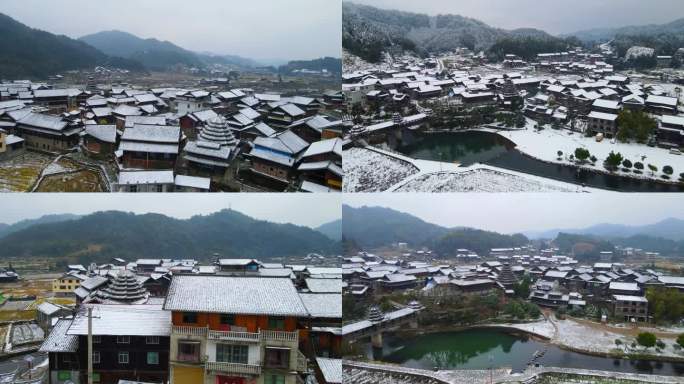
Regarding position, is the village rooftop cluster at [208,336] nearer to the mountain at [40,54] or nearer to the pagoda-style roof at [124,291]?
the pagoda-style roof at [124,291]

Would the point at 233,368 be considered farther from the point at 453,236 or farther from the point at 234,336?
the point at 453,236

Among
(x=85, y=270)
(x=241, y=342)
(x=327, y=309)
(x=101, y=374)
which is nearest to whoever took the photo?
(x=241, y=342)

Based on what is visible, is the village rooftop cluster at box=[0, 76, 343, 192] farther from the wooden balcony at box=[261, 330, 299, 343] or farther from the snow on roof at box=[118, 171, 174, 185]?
the wooden balcony at box=[261, 330, 299, 343]

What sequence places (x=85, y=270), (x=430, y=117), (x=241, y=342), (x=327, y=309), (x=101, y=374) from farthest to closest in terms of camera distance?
(x=85, y=270)
(x=327, y=309)
(x=430, y=117)
(x=101, y=374)
(x=241, y=342)

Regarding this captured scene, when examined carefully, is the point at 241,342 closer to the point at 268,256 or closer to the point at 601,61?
the point at 268,256

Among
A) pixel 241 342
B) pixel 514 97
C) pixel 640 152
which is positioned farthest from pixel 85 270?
pixel 640 152

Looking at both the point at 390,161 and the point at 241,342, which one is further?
the point at 390,161

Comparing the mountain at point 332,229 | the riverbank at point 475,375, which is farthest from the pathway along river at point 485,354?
the mountain at point 332,229

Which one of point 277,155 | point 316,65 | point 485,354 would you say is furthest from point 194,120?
point 485,354
